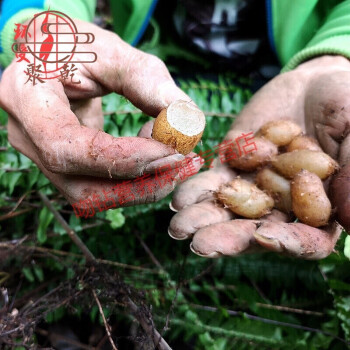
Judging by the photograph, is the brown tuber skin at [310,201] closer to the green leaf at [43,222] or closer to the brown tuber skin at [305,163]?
the brown tuber skin at [305,163]

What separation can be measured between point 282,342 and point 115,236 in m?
1.00

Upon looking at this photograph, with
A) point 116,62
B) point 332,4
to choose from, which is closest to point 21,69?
point 116,62

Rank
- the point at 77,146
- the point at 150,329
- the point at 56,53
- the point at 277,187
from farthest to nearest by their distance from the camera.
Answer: the point at 277,187, the point at 56,53, the point at 150,329, the point at 77,146

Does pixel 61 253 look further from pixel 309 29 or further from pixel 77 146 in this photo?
pixel 309 29

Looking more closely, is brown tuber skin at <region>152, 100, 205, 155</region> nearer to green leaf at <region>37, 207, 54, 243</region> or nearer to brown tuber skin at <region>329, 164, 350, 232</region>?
brown tuber skin at <region>329, 164, 350, 232</region>

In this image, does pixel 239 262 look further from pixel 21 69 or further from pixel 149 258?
pixel 21 69

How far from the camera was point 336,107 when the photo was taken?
1.63m

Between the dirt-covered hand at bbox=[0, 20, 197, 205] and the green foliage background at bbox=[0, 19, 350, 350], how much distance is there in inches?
17.0

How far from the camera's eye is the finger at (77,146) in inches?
44.4

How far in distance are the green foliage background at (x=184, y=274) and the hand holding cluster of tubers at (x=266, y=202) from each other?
0.82ft

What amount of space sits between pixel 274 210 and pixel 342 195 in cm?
35

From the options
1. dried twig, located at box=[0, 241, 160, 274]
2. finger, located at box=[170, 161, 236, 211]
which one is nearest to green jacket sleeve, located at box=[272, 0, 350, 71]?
finger, located at box=[170, 161, 236, 211]

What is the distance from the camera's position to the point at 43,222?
1769 millimetres

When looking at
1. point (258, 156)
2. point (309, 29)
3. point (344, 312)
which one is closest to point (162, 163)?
point (258, 156)
